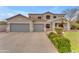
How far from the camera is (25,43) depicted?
2.74 meters

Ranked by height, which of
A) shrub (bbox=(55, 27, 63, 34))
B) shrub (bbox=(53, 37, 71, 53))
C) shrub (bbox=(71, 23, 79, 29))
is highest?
shrub (bbox=(71, 23, 79, 29))

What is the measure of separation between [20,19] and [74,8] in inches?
28.9

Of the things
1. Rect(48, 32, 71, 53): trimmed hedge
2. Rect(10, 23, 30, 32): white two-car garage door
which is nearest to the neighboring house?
Rect(10, 23, 30, 32): white two-car garage door

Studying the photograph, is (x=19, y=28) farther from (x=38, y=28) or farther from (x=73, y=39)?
(x=73, y=39)

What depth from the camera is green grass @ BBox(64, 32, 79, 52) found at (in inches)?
107

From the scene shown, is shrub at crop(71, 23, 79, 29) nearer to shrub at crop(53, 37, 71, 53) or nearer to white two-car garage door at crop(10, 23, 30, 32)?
shrub at crop(53, 37, 71, 53)

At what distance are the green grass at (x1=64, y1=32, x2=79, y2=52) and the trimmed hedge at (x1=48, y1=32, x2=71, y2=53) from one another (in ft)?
0.16

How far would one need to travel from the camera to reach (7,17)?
2758 mm

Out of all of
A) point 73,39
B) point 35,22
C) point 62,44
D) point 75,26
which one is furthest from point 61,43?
point 35,22

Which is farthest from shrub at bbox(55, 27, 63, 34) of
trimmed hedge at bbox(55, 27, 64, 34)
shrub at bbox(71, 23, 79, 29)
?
shrub at bbox(71, 23, 79, 29)

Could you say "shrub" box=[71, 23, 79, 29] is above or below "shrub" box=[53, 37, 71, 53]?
above

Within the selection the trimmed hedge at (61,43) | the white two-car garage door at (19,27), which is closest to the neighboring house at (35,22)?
the white two-car garage door at (19,27)
